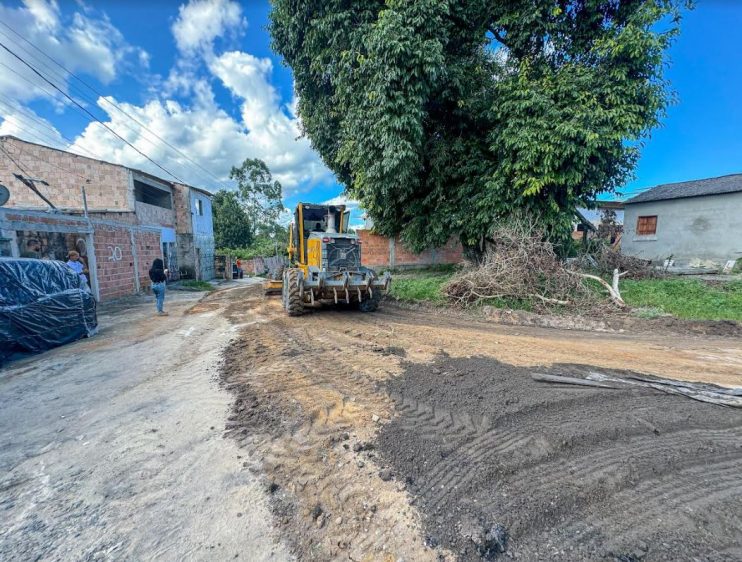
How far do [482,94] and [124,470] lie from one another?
1188 centimetres

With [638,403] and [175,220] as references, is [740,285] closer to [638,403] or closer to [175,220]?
[638,403]

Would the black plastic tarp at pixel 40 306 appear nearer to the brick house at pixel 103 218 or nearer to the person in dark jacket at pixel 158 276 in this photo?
the person in dark jacket at pixel 158 276

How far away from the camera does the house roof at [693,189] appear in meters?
15.1

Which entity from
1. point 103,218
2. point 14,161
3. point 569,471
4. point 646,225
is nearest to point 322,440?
point 569,471

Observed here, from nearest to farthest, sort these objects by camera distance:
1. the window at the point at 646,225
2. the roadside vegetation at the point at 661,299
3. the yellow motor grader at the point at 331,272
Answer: the roadside vegetation at the point at 661,299, the yellow motor grader at the point at 331,272, the window at the point at 646,225

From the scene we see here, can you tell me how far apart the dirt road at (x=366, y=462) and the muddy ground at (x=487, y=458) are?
0.04 feet

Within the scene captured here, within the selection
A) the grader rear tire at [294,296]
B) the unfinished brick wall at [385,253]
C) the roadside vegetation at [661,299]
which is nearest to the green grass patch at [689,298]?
the roadside vegetation at [661,299]

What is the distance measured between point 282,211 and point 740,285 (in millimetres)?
35970

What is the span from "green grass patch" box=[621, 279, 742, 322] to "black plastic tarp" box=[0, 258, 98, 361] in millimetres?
12370

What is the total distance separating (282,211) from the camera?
121 ft

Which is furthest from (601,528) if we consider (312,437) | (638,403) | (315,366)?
(315,366)

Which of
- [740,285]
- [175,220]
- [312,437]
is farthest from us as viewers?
[175,220]

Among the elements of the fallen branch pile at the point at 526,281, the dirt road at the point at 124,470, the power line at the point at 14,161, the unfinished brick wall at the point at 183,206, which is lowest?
the dirt road at the point at 124,470

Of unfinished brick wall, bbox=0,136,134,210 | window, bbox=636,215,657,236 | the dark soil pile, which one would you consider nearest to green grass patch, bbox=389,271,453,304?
the dark soil pile
